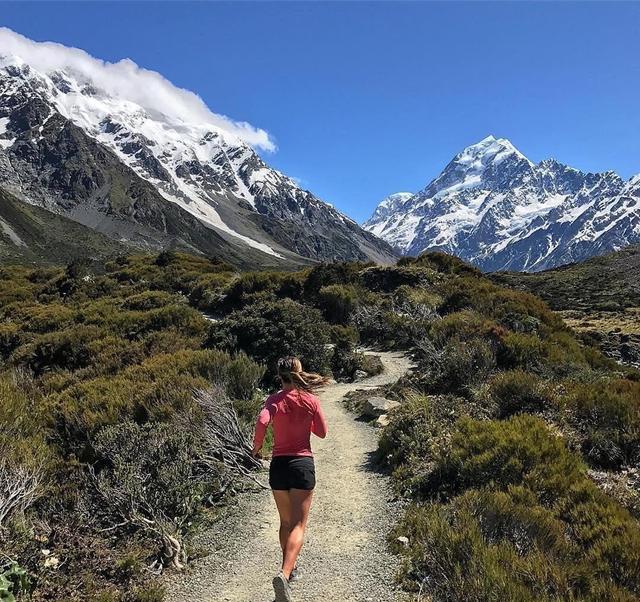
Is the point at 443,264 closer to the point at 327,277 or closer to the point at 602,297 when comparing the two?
the point at 327,277

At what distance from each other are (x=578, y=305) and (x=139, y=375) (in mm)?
59111

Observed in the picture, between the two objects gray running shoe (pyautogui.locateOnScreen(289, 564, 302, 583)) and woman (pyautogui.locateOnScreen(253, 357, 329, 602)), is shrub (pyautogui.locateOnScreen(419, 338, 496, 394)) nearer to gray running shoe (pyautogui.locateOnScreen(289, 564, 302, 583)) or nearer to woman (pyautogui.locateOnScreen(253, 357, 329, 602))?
gray running shoe (pyautogui.locateOnScreen(289, 564, 302, 583))

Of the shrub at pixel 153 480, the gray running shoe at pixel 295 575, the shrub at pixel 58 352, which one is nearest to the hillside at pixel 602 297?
Result: the shrub at pixel 58 352

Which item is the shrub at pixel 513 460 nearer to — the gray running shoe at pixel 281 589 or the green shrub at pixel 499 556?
the green shrub at pixel 499 556

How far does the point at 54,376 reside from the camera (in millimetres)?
12695

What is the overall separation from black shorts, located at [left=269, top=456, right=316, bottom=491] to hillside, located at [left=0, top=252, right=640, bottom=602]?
1.31m

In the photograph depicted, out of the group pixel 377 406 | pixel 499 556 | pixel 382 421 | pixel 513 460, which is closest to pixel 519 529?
pixel 499 556

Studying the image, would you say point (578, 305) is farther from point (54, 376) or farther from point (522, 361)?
point (54, 376)

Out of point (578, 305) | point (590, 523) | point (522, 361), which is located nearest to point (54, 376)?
point (522, 361)

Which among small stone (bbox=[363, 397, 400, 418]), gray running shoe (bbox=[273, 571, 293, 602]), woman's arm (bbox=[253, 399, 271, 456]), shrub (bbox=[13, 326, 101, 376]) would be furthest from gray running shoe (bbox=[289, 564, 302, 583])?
shrub (bbox=[13, 326, 101, 376])

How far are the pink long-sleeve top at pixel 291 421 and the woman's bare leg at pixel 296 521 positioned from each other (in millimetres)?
351

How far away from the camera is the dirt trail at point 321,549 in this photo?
4.88 metres

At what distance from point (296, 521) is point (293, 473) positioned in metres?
0.41

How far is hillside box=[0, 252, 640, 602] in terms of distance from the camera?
4.70 meters
